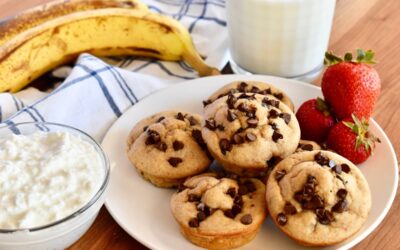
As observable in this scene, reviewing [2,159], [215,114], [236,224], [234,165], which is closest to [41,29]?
[2,159]

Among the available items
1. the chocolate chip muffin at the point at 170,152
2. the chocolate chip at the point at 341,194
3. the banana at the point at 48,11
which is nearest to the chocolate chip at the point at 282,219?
the chocolate chip at the point at 341,194

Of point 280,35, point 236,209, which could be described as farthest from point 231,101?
point 280,35

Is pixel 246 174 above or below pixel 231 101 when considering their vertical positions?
below

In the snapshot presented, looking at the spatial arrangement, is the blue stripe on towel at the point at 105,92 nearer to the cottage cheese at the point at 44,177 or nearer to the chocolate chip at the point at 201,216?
the cottage cheese at the point at 44,177

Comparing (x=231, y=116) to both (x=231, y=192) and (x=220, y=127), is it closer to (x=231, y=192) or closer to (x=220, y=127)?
(x=220, y=127)

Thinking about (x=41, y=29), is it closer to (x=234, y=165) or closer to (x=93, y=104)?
(x=93, y=104)

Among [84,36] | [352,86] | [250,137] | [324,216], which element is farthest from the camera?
[84,36]
